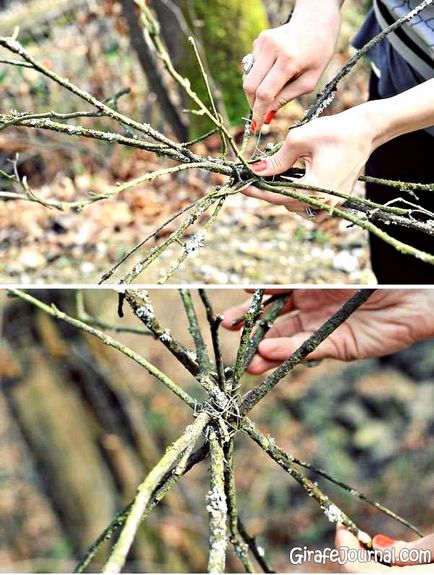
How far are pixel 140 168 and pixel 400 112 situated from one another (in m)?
2.43

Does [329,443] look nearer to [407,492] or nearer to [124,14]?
[407,492]

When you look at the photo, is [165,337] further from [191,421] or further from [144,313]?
[191,421]

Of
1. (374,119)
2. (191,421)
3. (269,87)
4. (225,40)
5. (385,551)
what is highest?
(225,40)

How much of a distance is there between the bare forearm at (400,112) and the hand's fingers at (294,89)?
185 mm

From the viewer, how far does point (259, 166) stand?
70 cm

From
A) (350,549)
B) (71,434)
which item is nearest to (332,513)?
(350,549)

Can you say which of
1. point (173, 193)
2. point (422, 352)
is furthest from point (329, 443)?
point (173, 193)

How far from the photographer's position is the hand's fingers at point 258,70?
86cm

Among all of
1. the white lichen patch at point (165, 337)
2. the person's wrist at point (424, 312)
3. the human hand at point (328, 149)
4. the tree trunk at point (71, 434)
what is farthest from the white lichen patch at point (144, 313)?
the tree trunk at point (71, 434)

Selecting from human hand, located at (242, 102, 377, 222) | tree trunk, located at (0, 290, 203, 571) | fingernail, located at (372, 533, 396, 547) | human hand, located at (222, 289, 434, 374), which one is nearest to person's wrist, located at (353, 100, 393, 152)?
human hand, located at (242, 102, 377, 222)

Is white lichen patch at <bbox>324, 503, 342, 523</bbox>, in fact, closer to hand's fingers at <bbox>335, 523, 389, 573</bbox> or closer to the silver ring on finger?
hand's fingers at <bbox>335, 523, 389, 573</bbox>

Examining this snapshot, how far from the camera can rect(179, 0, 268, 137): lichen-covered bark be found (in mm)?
2705

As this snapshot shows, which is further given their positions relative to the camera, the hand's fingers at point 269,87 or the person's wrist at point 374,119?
the hand's fingers at point 269,87

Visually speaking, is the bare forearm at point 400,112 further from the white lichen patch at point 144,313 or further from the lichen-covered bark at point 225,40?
the lichen-covered bark at point 225,40
